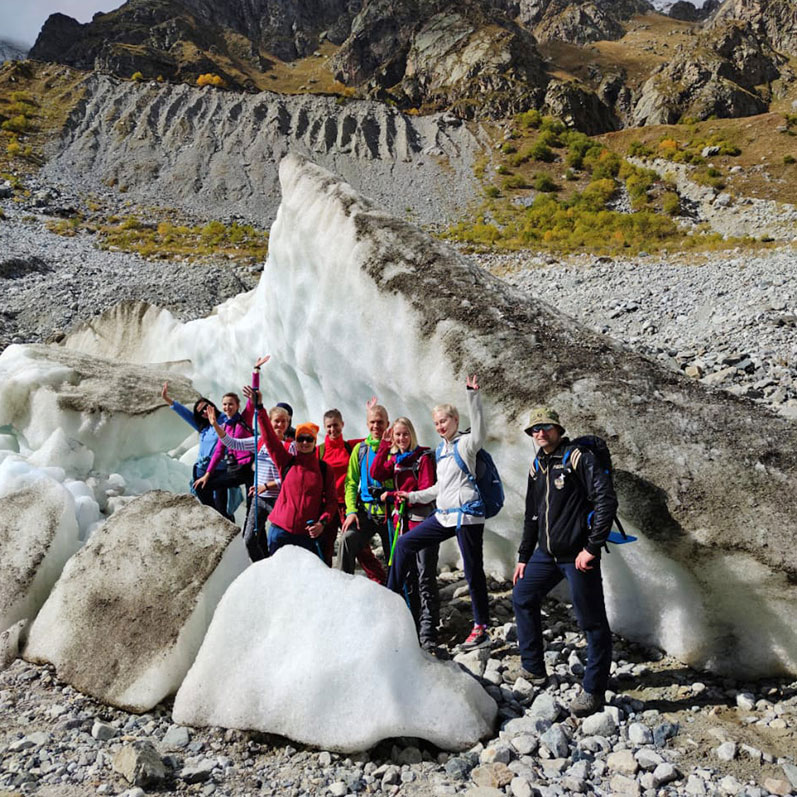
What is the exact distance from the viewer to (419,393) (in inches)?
238

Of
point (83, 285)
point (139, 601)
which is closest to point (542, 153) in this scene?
point (83, 285)

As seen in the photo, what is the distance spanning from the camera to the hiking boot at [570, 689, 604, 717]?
12.2ft

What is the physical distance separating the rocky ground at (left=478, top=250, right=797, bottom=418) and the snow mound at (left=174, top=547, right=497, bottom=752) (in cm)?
366

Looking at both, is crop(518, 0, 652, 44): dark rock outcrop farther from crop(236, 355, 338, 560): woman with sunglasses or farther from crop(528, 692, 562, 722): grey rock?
crop(528, 692, 562, 722): grey rock

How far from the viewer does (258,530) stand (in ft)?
18.1

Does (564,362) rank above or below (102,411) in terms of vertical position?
above

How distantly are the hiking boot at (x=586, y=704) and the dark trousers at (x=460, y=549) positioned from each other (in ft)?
3.12

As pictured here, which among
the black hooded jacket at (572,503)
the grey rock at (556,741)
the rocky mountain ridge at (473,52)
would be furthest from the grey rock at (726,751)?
the rocky mountain ridge at (473,52)

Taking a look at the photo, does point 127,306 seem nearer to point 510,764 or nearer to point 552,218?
point 510,764

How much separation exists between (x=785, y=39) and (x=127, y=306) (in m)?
114

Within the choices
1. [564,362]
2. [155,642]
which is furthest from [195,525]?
[564,362]

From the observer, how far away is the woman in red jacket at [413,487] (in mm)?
4566

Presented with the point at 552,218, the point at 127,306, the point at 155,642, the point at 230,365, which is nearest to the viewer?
the point at 155,642

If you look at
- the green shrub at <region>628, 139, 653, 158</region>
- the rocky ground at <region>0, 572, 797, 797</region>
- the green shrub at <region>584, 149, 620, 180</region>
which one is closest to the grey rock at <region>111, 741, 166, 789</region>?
the rocky ground at <region>0, 572, 797, 797</region>
